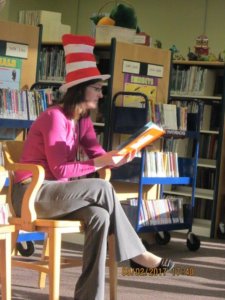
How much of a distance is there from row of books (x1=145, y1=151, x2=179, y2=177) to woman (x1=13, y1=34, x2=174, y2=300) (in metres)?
1.65

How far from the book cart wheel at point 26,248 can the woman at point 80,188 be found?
1363mm

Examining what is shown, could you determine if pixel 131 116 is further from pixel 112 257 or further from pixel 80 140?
pixel 112 257

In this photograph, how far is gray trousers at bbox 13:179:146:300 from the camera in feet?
10.4

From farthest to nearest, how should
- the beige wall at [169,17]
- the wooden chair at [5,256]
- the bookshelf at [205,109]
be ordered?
1. the beige wall at [169,17]
2. the bookshelf at [205,109]
3. the wooden chair at [5,256]

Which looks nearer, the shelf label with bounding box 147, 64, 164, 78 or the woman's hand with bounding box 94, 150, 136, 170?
the woman's hand with bounding box 94, 150, 136, 170

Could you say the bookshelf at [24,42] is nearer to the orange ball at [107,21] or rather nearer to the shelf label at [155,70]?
the orange ball at [107,21]

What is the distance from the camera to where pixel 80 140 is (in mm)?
3691

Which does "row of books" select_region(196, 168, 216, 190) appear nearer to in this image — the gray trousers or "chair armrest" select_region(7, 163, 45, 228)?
the gray trousers

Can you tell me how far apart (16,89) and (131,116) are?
0.94m

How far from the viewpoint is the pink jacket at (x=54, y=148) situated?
3348 mm

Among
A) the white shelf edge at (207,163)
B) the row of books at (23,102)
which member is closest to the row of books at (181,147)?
the white shelf edge at (207,163)

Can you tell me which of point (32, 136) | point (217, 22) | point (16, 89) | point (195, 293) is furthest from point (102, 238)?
point (217, 22)
